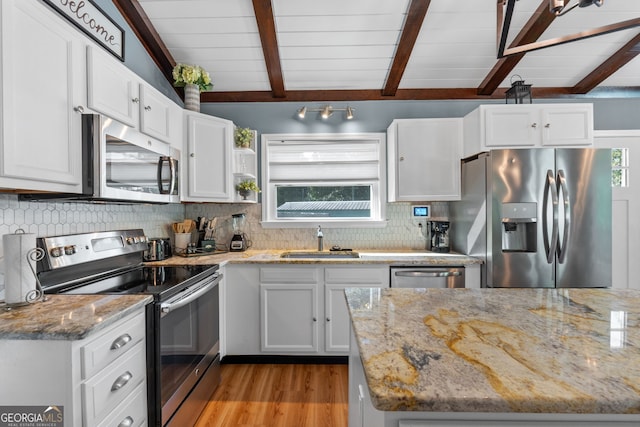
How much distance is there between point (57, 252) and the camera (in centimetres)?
168

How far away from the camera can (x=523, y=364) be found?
2.51 ft

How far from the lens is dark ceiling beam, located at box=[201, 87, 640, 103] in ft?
10.9

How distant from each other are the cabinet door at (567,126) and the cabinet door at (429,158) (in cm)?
68

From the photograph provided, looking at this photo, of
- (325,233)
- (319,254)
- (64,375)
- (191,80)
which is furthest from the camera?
(325,233)

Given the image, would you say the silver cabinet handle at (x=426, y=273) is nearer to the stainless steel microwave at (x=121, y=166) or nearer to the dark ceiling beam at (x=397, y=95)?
the dark ceiling beam at (x=397, y=95)

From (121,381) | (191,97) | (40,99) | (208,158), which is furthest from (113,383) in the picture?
(191,97)

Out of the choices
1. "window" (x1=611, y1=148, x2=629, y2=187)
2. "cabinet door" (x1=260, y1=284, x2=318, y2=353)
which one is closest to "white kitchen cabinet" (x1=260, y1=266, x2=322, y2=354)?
"cabinet door" (x1=260, y1=284, x2=318, y2=353)

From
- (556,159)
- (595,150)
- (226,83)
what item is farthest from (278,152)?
(595,150)

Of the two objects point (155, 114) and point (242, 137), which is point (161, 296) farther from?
point (242, 137)

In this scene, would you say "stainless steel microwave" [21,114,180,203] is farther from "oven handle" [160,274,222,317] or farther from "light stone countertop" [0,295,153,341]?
"oven handle" [160,274,222,317]

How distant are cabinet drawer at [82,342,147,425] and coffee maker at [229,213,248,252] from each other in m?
1.74

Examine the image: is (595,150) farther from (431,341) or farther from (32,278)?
(32,278)

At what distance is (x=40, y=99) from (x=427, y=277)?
2665mm

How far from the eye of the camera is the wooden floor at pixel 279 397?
6.71 feet
